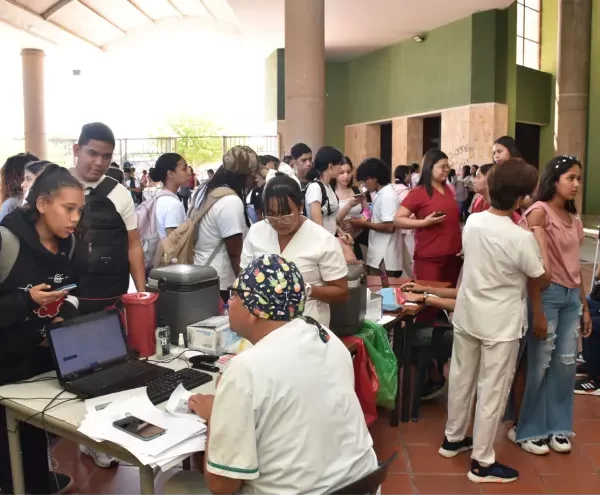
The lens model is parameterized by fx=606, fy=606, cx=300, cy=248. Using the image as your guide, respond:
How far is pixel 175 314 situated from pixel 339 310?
2.56 ft

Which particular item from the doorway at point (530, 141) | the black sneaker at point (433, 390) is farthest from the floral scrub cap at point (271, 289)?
the doorway at point (530, 141)

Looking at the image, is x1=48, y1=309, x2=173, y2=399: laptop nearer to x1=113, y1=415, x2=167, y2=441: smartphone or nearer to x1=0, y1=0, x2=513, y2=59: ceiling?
x1=113, y1=415, x2=167, y2=441: smartphone

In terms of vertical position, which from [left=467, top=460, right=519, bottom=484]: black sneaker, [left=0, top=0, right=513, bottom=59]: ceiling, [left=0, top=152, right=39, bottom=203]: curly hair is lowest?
[left=467, top=460, right=519, bottom=484]: black sneaker

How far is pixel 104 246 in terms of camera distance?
9.64ft

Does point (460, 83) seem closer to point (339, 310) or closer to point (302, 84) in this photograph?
point (302, 84)

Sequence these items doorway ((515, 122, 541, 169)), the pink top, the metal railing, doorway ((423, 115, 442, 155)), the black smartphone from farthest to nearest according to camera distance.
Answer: doorway ((515, 122, 541, 169))
doorway ((423, 115, 442, 155))
the metal railing
the pink top
the black smartphone

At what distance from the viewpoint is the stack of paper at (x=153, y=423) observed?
5.72ft

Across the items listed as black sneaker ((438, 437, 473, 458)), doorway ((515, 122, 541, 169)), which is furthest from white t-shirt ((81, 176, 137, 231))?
doorway ((515, 122, 541, 169))

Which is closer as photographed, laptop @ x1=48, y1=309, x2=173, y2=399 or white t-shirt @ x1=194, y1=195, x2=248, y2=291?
laptop @ x1=48, y1=309, x2=173, y2=399

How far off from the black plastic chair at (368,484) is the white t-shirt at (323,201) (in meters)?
2.89

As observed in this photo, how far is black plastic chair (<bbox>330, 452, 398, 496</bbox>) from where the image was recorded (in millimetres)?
1269

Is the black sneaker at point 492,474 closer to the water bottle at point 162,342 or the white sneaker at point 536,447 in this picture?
the white sneaker at point 536,447

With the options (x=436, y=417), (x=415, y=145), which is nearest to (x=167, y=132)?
(x=415, y=145)

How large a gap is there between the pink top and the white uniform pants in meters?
0.48
